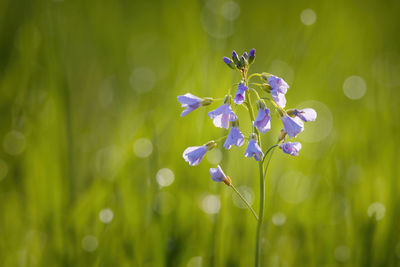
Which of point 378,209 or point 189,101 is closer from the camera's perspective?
point 189,101

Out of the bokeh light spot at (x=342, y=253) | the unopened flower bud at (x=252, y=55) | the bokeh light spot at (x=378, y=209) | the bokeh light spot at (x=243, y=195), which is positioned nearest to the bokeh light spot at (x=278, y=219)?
the bokeh light spot at (x=243, y=195)

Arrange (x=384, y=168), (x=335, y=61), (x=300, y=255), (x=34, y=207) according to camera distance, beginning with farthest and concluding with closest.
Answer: (x=335, y=61), (x=384, y=168), (x=34, y=207), (x=300, y=255)

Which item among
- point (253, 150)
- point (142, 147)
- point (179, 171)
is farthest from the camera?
point (142, 147)

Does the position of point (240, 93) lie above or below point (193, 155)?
above

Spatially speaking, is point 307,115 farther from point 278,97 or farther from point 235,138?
point 235,138

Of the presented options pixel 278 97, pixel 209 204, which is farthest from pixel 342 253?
pixel 278 97

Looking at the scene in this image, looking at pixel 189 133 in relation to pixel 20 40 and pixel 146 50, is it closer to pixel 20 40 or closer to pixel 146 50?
pixel 20 40

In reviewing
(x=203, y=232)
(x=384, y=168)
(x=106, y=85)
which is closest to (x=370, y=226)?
(x=203, y=232)

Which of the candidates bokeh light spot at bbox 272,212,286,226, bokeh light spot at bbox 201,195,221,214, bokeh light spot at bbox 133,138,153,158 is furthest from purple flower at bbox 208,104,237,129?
bokeh light spot at bbox 133,138,153,158
